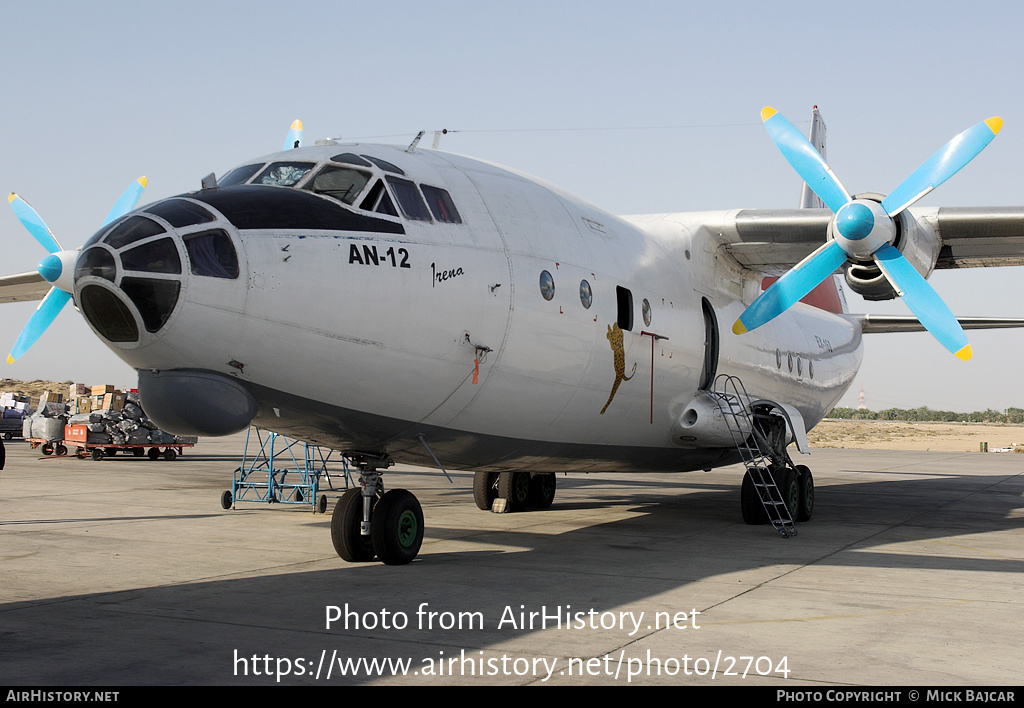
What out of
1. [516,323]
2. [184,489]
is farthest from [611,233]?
[184,489]

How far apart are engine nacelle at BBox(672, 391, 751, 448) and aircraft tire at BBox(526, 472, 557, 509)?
3505 millimetres

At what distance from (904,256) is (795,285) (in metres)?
1.48

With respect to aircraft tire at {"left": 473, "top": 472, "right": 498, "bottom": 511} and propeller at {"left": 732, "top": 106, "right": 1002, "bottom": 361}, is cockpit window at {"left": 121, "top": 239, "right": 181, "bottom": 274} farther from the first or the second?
aircraft tire at {"left": 473, "top": 472, "right": 498, "bottom": 511}

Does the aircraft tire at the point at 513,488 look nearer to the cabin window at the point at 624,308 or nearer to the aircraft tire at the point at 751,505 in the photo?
the aircraft tire at the point at 751,505

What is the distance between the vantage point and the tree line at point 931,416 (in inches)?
6235

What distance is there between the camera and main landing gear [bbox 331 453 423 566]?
932 centimetres

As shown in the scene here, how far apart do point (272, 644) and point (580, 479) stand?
20449 millimetres

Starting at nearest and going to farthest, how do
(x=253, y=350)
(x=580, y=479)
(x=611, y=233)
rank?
(x=253, y=350)
(x=611, y=233)
(x=580, y=479)

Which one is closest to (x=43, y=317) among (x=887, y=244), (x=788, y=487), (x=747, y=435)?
(x=747, y=435)

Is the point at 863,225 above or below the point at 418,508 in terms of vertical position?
above

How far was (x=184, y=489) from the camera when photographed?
63.6 feet

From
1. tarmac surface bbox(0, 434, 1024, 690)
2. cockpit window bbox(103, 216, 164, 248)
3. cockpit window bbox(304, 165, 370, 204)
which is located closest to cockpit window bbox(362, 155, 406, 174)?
cockpit window bbox(304, 165, 370, 204)

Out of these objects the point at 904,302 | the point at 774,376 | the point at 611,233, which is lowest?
the point at 774,376
